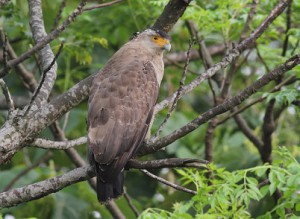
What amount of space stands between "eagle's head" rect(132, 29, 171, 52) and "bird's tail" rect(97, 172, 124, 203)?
1310 mm

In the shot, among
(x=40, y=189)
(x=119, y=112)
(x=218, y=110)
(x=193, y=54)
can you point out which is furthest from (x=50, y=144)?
(x=193, y=54)

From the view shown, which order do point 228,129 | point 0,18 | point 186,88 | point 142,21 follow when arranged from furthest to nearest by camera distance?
point 228,129 < point 142,21 < point 0,18 < point 186,88

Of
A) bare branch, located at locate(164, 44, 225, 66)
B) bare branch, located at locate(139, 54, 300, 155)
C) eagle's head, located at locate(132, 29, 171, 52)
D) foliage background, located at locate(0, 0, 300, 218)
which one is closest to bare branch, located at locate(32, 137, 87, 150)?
bare branch, located at locate(139, 54, 300, 155)

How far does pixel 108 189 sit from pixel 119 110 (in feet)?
1.89

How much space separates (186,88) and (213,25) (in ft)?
4.91

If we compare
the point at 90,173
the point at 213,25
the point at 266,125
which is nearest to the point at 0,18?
the point at 213,25

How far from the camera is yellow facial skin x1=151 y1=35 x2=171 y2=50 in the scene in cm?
505

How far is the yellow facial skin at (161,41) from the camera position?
5.05 meters

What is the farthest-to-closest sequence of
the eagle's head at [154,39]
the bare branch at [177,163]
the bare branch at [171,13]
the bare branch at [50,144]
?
1. the eagle's head at [154,39]
2. the bare branch at [171,13]
3. the bare branch at [50,144]
4. the bare branch at [177,163]

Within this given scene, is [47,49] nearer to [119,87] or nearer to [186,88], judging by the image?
[119,87]

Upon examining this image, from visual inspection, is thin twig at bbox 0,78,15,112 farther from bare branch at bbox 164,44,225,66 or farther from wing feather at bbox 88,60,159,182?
bare branch at bbox 164,44,225,66

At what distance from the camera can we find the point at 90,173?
3789 mm

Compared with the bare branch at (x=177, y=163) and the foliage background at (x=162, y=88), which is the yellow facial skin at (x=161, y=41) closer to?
the foliage background at (x=162, y=88)

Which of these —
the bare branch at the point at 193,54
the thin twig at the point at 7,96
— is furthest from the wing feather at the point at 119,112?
the bare branch at the point at 193,54
